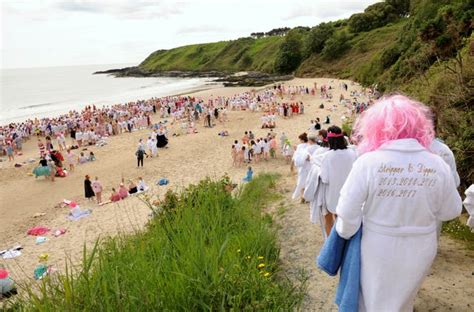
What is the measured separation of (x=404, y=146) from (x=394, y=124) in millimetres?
144

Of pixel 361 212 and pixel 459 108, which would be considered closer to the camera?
pixel 361 212

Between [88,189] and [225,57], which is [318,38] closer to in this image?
[225,57]

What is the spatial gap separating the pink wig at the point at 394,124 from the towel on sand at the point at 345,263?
56cm

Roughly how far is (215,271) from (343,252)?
120 centimetres

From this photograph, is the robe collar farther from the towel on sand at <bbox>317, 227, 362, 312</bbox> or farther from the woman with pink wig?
the towel on sand at <bbox>317, 227, 362, 312</bbox>

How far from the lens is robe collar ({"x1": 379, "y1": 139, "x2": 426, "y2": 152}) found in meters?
2.24

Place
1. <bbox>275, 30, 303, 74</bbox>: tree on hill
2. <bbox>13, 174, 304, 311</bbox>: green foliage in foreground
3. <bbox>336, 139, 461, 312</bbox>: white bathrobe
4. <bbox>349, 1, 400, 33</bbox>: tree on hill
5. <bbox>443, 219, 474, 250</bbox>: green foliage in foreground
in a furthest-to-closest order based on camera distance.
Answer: <bbox>275, 30, 303, 74</bbox>: tree on hill < <bbox>349, 1, 400, 33</bbox>: tree on hill < <bbox>443, 219, 474, 250</bbox>: green foliage in foreground < <bbox>13, 174, 304, 311</bbox>: green foliage in foreground < <bbox>336, 139, 461, 312</bbox>: white bathrobe

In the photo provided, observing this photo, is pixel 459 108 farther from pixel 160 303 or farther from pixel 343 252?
pixel 160 303

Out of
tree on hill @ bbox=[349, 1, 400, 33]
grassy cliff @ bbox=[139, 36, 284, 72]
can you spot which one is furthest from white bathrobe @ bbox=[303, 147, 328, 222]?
grassy cliff @ bbox=[139, 36, 284, 72]

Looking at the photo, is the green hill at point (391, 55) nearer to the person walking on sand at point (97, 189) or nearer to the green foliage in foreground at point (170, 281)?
the green foliage in foreground at point (170, 281)

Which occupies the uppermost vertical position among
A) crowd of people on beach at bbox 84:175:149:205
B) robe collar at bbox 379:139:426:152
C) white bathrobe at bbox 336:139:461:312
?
robe collar at bbox 379:139:426:152

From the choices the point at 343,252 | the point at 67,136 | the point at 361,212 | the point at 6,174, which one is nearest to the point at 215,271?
the point at 343,252

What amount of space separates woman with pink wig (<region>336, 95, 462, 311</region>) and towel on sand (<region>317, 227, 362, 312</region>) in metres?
0.04

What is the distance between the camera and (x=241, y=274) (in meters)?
3.45
